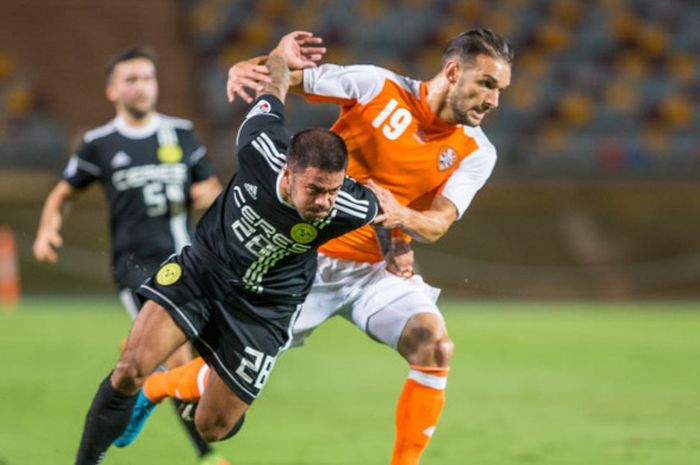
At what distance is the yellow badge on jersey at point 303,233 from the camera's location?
489 cm

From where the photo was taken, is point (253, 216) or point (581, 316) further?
point (581, 316)

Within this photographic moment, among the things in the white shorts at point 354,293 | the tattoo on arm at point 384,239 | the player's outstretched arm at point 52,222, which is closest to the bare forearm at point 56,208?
the player's outstretched arm at point 52,222

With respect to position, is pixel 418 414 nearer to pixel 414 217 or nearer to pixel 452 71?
pixel 414 217

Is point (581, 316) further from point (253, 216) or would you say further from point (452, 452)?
Answer: point (253, 216)

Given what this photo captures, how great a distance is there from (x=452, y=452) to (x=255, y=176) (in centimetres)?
237

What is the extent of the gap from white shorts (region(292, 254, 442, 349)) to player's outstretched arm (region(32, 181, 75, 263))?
1.72m

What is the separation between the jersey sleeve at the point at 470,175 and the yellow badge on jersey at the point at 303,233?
88 centimetres

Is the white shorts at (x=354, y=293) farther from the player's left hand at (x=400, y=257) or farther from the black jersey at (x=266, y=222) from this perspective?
the black jersey at (x=266, y=222)

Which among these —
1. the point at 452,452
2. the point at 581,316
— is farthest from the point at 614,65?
the point at 452,452

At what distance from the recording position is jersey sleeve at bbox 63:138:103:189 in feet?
22.4

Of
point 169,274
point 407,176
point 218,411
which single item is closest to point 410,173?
point 407,176

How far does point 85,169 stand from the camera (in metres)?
6.82

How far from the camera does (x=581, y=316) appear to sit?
14.9 meters

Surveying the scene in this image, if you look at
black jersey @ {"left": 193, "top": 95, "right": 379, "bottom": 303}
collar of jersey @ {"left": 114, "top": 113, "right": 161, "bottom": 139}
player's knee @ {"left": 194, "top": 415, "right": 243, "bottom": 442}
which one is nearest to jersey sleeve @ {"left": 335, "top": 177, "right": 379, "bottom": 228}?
black jersey @ {"left": 193, "top": 95, "right": 379, "bottom": 303}
